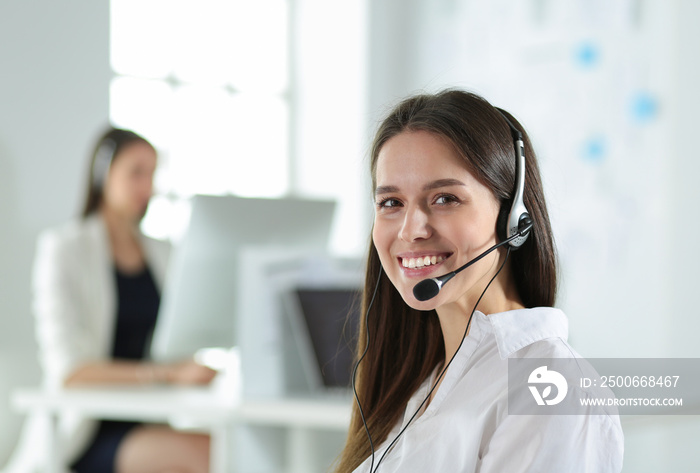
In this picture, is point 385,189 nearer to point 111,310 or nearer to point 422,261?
point 422,261

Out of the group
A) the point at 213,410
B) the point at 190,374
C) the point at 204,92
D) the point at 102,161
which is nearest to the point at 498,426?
the point at 213,410

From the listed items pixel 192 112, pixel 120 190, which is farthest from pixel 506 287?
pixel 192 112

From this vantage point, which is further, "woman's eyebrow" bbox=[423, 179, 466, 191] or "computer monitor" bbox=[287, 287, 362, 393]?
"computer monitor" bbox=[287, 287, 362, 393]

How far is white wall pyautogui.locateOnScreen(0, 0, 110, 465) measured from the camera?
3350 millimetres

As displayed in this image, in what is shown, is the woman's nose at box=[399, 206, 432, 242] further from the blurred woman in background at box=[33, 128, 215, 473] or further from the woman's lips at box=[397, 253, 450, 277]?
the blurred woman in background at box=[33, 128, 215, 473]

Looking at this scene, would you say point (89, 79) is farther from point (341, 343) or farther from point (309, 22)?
point (341, 343)

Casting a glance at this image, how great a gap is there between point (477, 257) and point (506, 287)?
0.11 metres

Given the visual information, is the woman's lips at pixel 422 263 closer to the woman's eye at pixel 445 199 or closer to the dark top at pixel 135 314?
the woman's eye at pixel 445 199

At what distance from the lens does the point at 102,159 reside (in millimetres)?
2869

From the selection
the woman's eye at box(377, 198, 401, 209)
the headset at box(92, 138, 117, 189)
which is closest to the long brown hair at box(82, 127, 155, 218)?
the headset at box(92, 138, 117, 189)

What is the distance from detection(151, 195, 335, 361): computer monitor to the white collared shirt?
1.21 metres

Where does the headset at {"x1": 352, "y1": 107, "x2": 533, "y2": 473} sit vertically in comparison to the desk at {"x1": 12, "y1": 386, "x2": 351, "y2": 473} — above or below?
A: above

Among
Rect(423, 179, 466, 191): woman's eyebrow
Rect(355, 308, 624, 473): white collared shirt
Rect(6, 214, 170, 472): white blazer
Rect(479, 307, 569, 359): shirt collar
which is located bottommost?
Rect(6, 214, 170, 472): white blazer

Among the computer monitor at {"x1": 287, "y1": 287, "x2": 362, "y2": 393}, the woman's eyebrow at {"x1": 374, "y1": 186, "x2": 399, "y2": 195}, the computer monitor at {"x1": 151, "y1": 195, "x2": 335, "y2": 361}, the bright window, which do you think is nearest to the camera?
the woman's eyebrow at {"x1": 374, "y1": 186, "x2": 399, "y2": 195}
